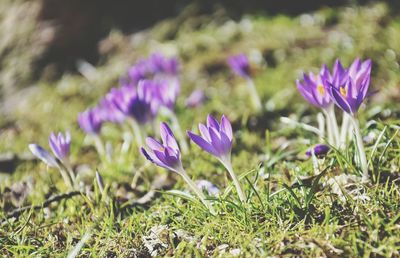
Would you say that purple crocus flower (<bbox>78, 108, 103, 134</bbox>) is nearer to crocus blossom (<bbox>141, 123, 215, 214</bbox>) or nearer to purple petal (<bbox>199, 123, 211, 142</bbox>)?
crocus blossom (<bbox>141, 123, 215, 214</bbox>)

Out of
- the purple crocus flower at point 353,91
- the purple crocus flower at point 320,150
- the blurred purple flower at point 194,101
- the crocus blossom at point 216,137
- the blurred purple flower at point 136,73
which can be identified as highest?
the crocus blossom at point 216,137

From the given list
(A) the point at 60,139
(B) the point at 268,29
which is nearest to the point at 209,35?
(B) the point at 268,29

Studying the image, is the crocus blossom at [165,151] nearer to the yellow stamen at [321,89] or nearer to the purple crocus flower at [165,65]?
the yellow stamen at [321,89]

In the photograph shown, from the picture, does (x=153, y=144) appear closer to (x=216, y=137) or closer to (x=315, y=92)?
(x=216, y=137)

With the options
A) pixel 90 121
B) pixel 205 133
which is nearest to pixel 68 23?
pixel 90 121

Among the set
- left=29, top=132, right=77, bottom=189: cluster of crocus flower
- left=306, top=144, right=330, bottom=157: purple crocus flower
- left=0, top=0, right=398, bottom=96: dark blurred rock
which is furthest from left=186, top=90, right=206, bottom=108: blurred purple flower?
left=0, top=0, right=398, bottom=96: dark blurred rock

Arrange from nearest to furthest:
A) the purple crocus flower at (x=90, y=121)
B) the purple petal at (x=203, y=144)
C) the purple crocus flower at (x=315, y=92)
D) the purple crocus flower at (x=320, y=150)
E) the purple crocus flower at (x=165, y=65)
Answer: the purple petal at (x=203, y=144) < the purple crocus flower at (x=315, y=92) < the purple crocus flower at (x=320, y=150) < the purple crocus flower at (x=90, y=121) < the purple crocus flower at (x=165, y=65)

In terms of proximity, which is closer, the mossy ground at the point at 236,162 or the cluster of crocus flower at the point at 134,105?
the mossy ground at the point at 236,162

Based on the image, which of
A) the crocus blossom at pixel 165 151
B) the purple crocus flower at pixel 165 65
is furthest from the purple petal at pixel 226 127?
the purple crocus flower at pixel 165 65
